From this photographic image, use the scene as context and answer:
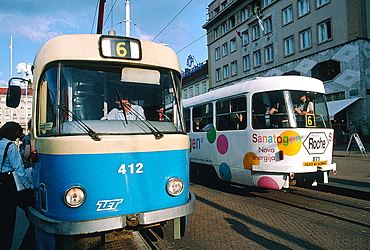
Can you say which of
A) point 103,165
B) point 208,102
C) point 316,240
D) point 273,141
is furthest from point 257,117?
point 103,165

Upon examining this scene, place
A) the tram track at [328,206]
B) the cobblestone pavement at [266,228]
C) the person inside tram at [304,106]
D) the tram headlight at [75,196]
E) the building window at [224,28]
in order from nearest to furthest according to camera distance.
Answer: the tram headlight at [75,196] → the cobblestone pavement at [266,228] → the tram track at [328,206] → the person inside tram at [304,106] → the building window at [224,28]

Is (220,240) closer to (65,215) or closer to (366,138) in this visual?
(65,215)

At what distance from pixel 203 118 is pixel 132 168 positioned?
608 centimetres

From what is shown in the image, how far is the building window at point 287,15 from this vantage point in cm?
2653

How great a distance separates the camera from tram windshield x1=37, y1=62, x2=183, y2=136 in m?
3.59

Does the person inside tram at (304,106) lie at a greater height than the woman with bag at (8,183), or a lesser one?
greater

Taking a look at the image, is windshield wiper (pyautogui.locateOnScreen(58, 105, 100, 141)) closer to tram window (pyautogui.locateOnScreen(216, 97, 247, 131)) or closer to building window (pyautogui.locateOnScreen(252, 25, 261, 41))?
tram window (pyautogui.locateOnScreen(216, 97, 247, 131))

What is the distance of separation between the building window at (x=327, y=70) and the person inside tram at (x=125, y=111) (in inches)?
870

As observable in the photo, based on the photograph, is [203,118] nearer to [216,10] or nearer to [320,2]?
[320,2]

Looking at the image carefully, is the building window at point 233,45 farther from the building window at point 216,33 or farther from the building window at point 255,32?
the building window at point 255,32

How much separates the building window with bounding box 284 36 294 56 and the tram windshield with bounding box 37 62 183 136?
24767 millimetres

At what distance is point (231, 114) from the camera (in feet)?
26.2

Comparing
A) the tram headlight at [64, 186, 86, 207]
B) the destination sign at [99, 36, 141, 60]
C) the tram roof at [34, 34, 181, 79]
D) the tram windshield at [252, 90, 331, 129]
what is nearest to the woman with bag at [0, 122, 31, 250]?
the tram roof at [34, 34, 181, 79]

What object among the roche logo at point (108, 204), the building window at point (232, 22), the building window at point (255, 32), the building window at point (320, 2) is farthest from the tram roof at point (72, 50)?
the building window at point (232, 22)
